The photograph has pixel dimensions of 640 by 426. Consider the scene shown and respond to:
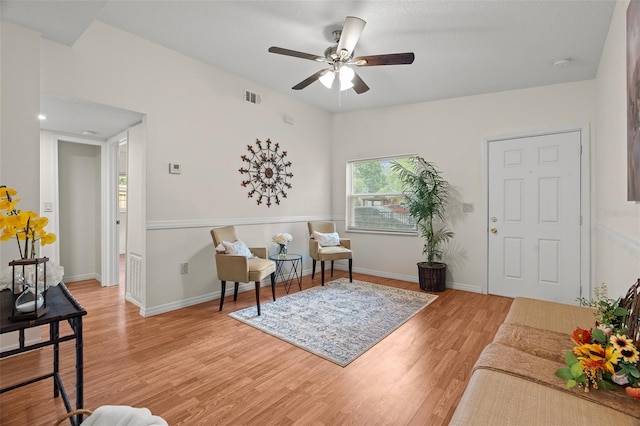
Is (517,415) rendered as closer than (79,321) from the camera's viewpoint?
Yes

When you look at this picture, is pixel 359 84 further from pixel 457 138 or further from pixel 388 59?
pixel 457 138

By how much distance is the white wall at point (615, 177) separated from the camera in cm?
192

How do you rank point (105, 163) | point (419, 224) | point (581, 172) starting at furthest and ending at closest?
point (419, 224), point (105, 163), point (581, 172)

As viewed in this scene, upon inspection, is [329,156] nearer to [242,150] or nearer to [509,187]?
[242,150]

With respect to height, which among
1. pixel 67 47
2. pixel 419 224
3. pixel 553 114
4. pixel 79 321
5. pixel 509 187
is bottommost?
pixel 79 321

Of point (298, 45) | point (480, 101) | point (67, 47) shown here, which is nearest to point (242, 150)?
point (298, 45)

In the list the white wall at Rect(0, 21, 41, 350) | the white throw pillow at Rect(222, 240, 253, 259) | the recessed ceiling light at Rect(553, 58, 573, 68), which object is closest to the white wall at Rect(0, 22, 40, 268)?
the white wall at Rect(0, 21, 41, 350)

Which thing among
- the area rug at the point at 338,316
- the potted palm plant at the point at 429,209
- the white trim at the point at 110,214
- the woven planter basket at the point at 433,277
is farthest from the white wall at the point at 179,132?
the woven planter basket at the point at 433,277

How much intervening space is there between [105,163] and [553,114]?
5972 millimetres

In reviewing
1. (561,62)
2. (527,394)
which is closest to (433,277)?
(561,62)

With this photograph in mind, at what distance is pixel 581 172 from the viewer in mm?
3590

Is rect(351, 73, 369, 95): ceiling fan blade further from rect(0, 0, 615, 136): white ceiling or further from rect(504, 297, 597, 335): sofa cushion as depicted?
rect(504, 297, 597, 335): sofa cushion

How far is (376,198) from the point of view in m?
5.23

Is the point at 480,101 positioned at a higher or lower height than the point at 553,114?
higher
